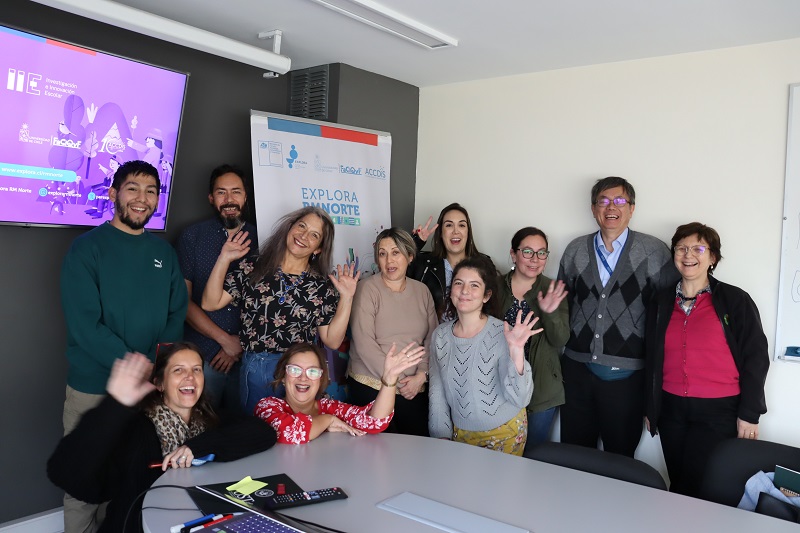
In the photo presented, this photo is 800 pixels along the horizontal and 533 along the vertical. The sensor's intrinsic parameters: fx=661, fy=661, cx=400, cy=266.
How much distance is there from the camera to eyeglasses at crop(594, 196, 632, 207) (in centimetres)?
379

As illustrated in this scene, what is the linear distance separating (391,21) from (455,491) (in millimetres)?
2463

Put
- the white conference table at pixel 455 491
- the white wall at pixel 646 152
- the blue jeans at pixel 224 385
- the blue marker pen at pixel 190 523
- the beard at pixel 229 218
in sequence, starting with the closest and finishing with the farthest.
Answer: the blue marker pen at pixel 190 523
the white conference table at pixel 455 491
the white wall at pixel 646 152
the blue jeans at pixel 224 385
the beard at pixel 229 218

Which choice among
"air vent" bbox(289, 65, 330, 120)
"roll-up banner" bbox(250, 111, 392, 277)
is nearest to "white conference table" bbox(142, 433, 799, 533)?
"roll-up banner" bbox(250, 111, 392, 277)

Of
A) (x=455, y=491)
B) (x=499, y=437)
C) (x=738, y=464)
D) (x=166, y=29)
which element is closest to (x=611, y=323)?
(x=499, y=437)

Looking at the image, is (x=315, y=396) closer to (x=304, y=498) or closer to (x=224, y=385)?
(x=304, y=498)

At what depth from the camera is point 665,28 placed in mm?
3455

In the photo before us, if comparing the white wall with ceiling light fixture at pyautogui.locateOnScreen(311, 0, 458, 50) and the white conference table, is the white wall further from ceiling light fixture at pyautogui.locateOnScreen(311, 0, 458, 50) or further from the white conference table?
the white conference table

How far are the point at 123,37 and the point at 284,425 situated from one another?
254 centimetres

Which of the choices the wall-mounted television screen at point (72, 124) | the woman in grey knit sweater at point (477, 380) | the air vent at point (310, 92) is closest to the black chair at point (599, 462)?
the woman in grey knit sweater at point (477, 380)

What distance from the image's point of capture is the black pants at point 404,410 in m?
3.62

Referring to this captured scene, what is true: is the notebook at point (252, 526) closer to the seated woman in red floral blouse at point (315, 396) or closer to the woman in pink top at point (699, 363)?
the seated woman in red floral blouse at point (315, 396)

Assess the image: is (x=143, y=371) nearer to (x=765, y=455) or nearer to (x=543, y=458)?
(x=543, y=458)

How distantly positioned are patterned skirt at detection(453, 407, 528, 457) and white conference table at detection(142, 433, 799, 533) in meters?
0.45

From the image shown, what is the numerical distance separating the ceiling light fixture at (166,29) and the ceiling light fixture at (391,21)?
0.65 metres
